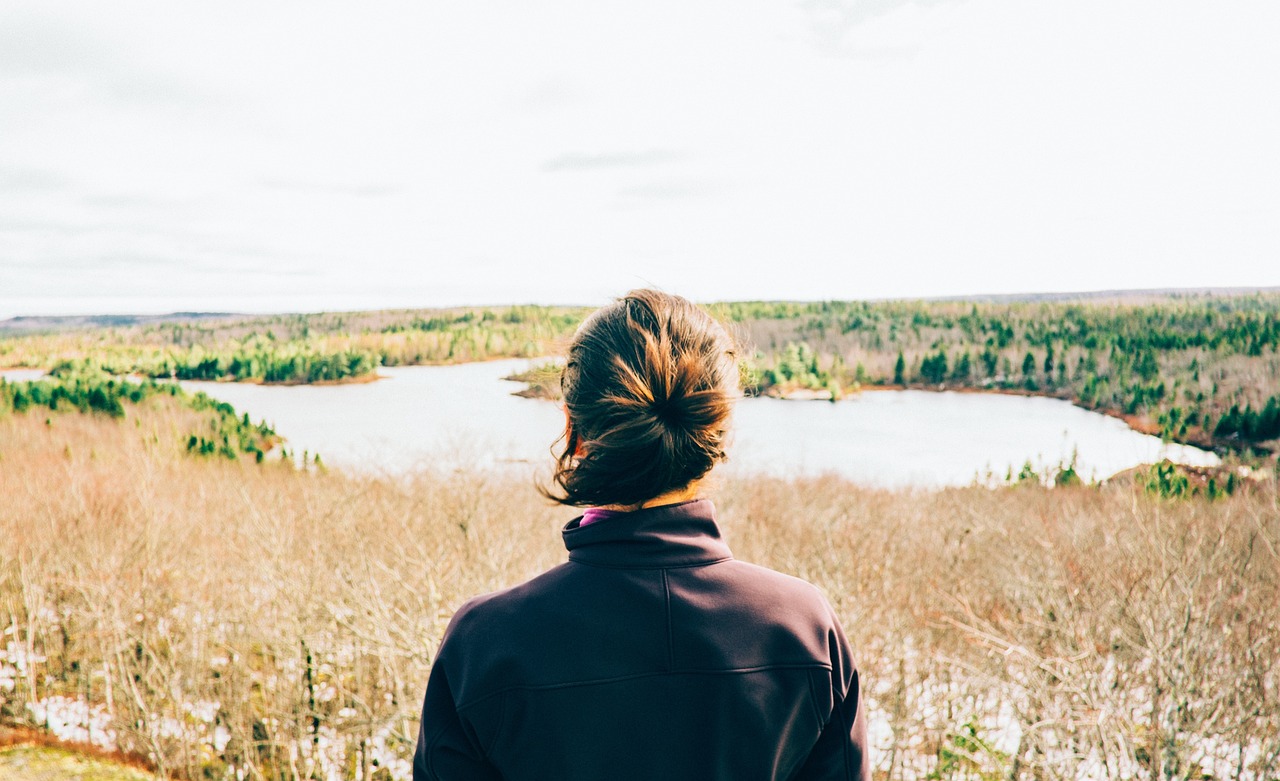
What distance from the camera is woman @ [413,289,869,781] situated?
1527mm

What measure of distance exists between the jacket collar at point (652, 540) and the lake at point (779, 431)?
28371 mm

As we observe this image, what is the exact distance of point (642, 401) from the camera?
5.49 ft

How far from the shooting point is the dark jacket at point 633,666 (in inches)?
59.9

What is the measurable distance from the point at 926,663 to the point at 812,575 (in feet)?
12.1

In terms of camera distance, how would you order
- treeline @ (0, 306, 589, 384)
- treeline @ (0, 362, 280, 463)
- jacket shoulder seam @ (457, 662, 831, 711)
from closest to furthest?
jacket shoulder seam @ (457, 662, 831, 711) → treeline @ (0, 362, 280, 463) → treeline @ (0, 306, 589, 384)

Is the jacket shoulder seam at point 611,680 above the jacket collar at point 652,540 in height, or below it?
below

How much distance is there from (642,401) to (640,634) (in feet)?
1.62

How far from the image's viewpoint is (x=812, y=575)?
21422mm

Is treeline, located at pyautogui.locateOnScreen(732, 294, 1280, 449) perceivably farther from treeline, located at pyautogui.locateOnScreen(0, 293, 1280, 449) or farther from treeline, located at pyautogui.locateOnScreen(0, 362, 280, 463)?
treeline, located at pyautogui.locateOnScreen(0, 362, 280, 463)

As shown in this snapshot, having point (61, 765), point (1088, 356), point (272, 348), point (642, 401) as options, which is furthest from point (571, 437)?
point (1088, 356)

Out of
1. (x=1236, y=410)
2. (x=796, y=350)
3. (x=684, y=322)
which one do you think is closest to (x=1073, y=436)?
(x=1236, y=410)

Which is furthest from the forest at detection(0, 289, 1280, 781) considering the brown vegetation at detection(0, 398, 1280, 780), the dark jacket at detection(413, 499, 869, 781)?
the dark jacket at detection(413, 499, 869, 781)

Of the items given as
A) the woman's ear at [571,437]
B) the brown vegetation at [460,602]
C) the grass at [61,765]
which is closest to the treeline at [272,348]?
the brown vegetation at [460,602]

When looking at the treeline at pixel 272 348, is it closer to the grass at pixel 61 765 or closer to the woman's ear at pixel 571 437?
the grass at pixel 61 765
